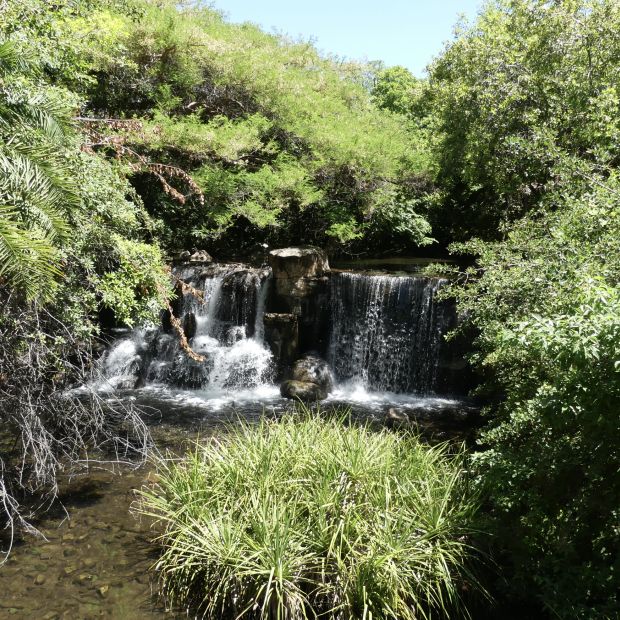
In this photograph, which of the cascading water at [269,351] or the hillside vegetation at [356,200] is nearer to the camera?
the hillside vegetation at [356,200]

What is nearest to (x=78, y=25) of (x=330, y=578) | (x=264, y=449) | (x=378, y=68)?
(x=264, y=449)

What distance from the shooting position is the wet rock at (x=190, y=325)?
12344mm

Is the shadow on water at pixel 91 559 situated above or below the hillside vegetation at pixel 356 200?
below

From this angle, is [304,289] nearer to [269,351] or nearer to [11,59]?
[269,351]

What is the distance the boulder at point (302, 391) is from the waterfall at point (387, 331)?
1.29 meters

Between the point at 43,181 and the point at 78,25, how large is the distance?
7323 mm

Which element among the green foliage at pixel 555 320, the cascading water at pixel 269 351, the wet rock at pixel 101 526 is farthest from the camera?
the cascading water at pixel 269 351

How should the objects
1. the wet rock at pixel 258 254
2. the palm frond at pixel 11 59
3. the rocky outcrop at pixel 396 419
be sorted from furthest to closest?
the wet rock at pixel 258 254
the rocky outcrop at pixel 396 419
the palm frond at pixel 11 59

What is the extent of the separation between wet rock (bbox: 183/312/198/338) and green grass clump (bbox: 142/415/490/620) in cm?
776

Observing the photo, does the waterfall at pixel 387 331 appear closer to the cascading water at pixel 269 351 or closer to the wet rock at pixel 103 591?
the cascading water at pixel 269 351

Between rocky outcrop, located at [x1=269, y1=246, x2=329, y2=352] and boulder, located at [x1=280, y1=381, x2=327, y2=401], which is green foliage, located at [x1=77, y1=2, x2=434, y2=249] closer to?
rocky outcrop, located at [x1=269, y1=246, x2=329, y2=352]

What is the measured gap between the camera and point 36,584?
14.6ft

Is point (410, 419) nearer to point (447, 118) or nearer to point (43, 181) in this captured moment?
point (43, 181)

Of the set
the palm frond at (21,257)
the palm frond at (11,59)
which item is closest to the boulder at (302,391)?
the palm frond at (21,257)
